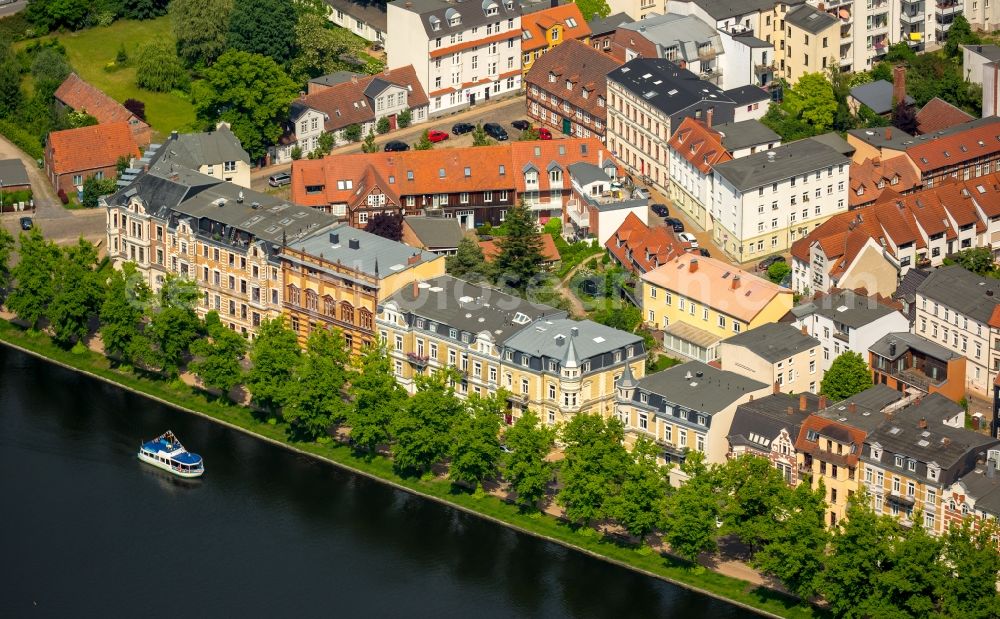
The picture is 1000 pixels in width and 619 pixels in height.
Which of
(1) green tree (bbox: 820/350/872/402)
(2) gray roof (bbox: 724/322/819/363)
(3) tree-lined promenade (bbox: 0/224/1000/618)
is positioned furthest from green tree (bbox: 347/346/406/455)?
(1) green tree (bbox: 820/350/872/402)

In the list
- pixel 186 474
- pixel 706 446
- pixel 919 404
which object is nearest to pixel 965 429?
pixel 919 404

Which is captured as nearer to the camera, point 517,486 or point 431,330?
point 517,486

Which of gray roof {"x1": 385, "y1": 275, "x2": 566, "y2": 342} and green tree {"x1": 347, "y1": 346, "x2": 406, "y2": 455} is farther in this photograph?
gray roof {"x1": 385, "y1": 275, "x2": 566, "y2": 342}

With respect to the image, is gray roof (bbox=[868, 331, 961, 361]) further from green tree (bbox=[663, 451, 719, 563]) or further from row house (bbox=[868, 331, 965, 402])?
green tree (bbox=[663, 451, 719, 563])

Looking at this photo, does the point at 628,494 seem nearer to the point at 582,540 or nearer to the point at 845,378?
the point at 582,540

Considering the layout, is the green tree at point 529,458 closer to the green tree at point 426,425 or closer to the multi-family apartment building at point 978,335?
the green tree at point 426,425

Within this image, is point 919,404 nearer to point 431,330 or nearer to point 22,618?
point 431,330
